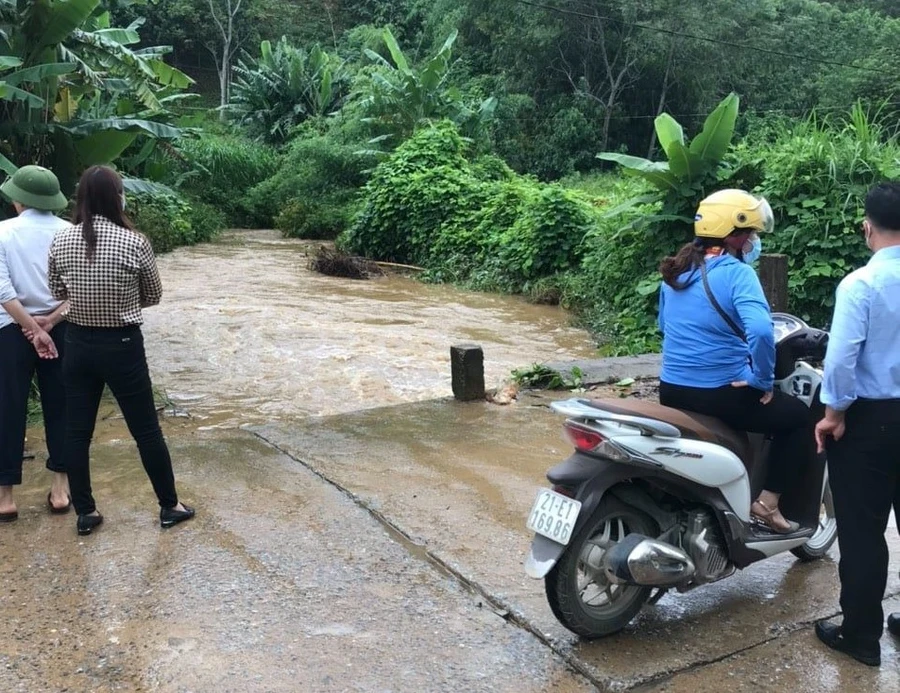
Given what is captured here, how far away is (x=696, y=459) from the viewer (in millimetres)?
3205

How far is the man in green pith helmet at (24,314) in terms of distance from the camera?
A: 13.9 ft

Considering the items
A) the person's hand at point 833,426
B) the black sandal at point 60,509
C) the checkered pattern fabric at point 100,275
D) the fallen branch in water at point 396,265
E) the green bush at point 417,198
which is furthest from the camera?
the green bush at point 417,198

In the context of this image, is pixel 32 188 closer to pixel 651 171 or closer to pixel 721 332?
pixel 721 332

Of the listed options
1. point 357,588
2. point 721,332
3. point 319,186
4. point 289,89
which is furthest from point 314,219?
point 721,332

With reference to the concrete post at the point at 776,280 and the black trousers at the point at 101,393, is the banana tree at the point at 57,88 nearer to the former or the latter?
the black trousers at the point at 101,393

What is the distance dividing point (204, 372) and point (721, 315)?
286 inches

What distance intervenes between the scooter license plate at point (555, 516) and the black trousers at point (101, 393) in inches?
83.7

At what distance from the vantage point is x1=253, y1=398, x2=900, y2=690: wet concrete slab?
3.20m

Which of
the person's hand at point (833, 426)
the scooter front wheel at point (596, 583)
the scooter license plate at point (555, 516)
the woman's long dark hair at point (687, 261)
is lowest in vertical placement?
the scooter front wheel at point (596, 583)

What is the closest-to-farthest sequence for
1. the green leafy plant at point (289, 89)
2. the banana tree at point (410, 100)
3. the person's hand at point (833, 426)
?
the person's hand at point (833, 426) → the banana tree at point (410, 100) → the green leafy plant at point (289, 89)

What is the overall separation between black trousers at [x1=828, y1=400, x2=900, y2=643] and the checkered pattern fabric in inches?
126

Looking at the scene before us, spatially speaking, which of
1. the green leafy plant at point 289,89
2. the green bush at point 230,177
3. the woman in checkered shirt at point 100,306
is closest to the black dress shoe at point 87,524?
the woman in checkered shirt at point 100,306

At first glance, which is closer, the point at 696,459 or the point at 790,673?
the point at 790,673

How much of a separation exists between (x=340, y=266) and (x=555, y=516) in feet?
Result: 49.8
